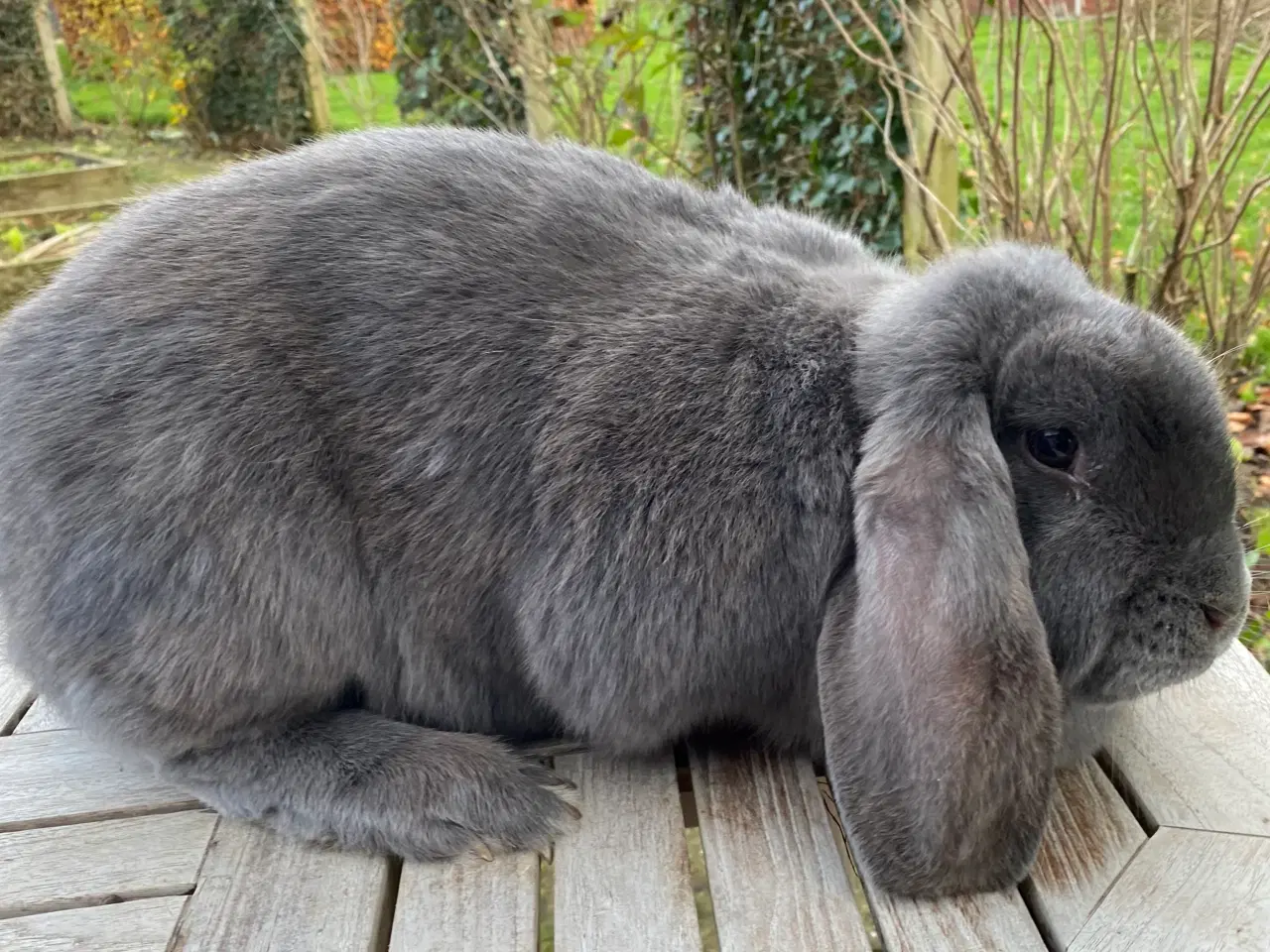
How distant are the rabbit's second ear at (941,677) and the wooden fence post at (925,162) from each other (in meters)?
2.29

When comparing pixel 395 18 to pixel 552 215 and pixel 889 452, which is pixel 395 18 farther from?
pixel 889 452

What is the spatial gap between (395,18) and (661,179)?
13.6ft

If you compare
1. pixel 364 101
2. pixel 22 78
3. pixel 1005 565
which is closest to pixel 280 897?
pixel 1005 565

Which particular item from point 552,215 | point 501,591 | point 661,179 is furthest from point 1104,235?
point 501,591

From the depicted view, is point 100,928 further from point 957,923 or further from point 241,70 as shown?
point 241,70

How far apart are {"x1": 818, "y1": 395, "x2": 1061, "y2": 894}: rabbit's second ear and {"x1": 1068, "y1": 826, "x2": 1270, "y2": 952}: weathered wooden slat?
16cm

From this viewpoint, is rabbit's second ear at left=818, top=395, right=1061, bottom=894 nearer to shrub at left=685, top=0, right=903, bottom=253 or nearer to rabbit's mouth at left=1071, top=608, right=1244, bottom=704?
rabbit's mouth at left=1071, top=608, right=1244, bottom=704

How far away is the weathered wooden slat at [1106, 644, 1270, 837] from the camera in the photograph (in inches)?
70.9

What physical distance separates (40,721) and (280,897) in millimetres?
822

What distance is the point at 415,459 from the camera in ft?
5.89

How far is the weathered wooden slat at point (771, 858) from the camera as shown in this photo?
5.29 feet

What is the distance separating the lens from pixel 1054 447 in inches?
65.1

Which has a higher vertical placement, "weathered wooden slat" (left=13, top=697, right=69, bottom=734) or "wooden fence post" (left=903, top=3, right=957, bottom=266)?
"wooden fence post" (left=903, top=3, right=957, bottom=266)

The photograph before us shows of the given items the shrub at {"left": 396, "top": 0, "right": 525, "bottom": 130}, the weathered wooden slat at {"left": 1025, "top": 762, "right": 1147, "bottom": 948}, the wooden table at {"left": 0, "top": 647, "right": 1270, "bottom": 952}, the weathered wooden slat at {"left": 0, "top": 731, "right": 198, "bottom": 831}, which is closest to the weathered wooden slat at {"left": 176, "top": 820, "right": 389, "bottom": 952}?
the wooden table at {"left": 0, "top": 647, "right": 1270, "bottom": 952}
